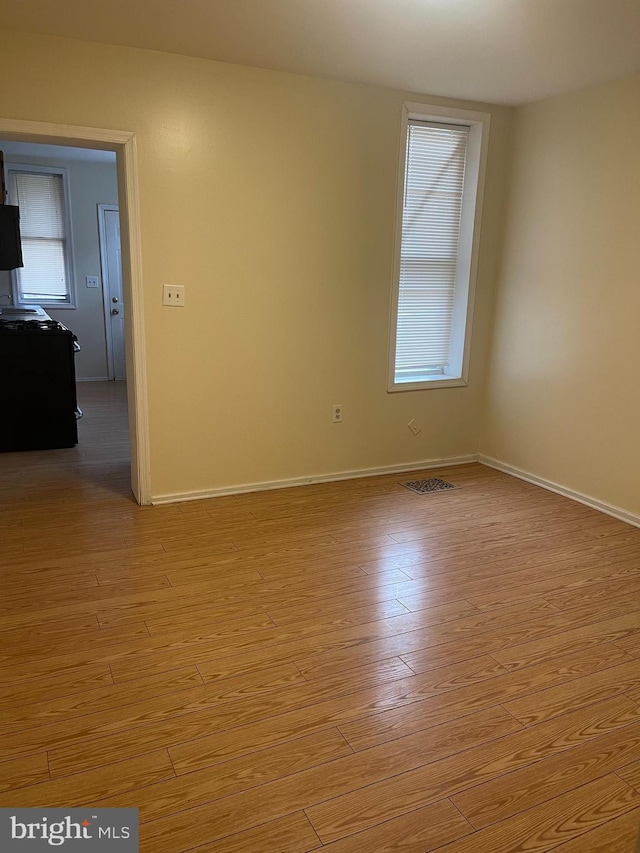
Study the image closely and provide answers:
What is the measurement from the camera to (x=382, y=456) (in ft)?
14.8

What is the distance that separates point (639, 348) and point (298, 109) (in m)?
2.41

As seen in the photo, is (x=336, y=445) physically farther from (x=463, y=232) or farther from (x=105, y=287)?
(x=105, y=287)

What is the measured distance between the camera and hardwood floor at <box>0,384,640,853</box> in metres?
1.68

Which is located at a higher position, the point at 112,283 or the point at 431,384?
the point at 112,283

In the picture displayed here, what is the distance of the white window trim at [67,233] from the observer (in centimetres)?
710

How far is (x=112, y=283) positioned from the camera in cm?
779

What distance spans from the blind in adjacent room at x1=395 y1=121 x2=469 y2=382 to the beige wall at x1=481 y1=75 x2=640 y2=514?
14.9 inches

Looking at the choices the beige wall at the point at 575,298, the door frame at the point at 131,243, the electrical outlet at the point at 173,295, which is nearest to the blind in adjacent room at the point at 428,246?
the beige wall at the point at 575,298

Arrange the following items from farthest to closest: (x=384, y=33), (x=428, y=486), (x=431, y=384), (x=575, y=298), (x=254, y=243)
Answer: (x=431, y=384)
(x=428, y=486)
(x=575, y=298)
(x=254, y=243)
(x=384, y=33)

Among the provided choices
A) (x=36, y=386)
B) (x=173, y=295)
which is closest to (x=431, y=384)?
(x=173, y=295)

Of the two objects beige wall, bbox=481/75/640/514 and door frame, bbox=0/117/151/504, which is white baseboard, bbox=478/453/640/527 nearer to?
beige wall, bbox=481/75/640/514

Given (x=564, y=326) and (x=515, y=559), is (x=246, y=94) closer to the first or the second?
(x=564, y=326)

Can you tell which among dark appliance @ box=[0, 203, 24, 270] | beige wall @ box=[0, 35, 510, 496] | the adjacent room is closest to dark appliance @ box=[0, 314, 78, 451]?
the adjacent room

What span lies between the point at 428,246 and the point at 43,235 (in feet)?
16.5
